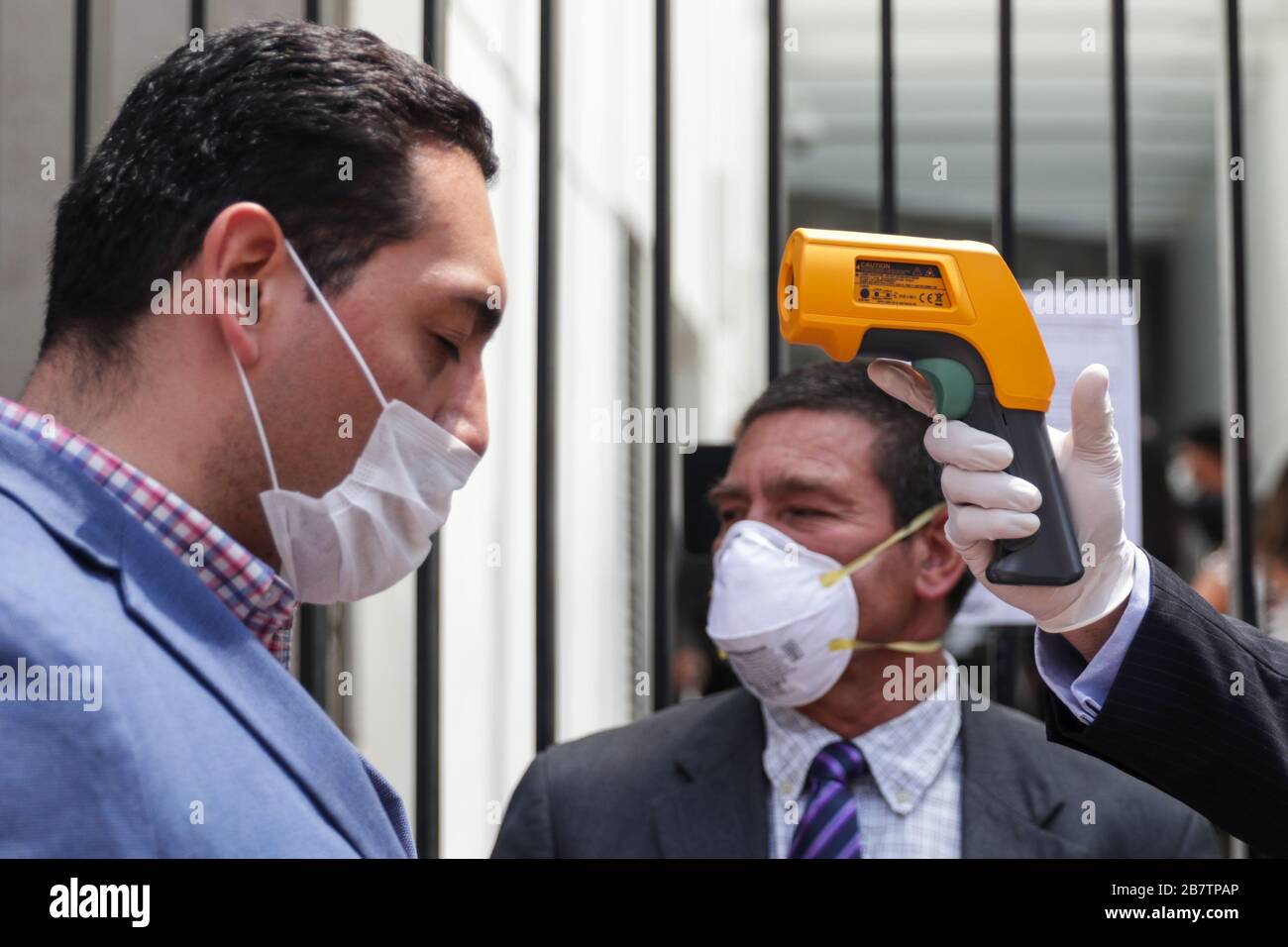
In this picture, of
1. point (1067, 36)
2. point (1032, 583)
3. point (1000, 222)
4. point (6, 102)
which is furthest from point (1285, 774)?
point (1067, 36)

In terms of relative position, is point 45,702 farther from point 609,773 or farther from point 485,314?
point 609,773

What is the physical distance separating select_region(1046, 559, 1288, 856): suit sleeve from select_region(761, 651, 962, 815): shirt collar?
798 millimetres

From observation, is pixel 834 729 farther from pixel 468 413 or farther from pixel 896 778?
pixel 468 413

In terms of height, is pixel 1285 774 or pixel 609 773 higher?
pixel 1285 774

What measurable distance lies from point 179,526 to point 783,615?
3.93ft

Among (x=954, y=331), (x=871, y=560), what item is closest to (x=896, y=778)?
(x=871, y=560)

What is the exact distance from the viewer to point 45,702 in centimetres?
116

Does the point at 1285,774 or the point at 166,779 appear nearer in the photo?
the point at 166,779

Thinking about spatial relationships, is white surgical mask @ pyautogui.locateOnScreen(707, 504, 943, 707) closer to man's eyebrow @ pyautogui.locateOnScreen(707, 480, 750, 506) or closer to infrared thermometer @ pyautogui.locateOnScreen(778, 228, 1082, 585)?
man's eyebrow @ pyautogui.locateOnScreen(707, 480, 750, 506)

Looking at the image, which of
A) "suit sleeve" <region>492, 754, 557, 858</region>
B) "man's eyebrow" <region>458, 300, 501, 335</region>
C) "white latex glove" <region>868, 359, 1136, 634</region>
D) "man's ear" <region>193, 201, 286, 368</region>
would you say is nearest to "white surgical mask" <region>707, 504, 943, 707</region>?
"suit sleeve" <region>492, 754, 557, 858</region>

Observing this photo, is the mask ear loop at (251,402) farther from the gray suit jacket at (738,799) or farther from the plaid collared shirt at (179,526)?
the gray suit jacket at (738,799)

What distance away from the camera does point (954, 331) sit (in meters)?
1.57

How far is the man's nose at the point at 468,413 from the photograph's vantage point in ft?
5.75
